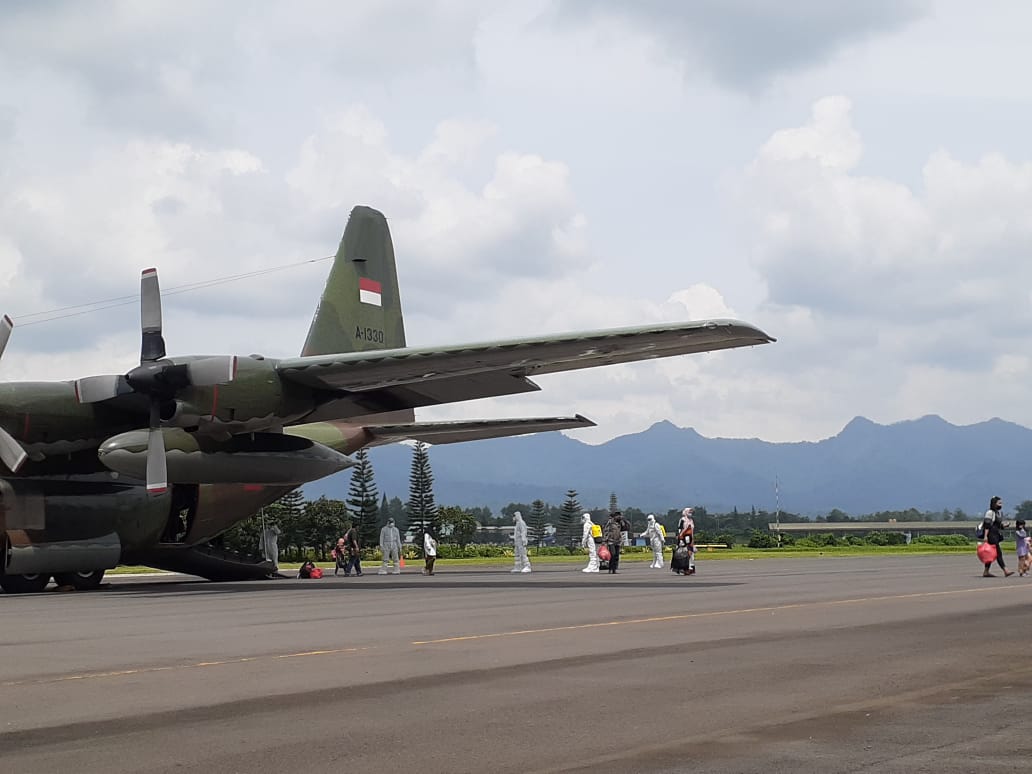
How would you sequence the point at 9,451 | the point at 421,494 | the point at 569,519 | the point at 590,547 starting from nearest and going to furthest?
the point at 9,451, the point at 590,547, the point at 421,494, the point at 569,519

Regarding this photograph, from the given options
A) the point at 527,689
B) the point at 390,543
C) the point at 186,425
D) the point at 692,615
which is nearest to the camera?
the point at 527,689

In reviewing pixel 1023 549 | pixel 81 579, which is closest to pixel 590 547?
pixel 1023 549

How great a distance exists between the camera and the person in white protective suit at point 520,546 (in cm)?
3641

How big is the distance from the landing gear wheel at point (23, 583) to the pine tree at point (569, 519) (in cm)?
7269

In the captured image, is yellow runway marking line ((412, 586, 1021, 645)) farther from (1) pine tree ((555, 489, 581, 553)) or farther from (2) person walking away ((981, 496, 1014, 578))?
(1) pine tree ((555, 489, 581, 553))

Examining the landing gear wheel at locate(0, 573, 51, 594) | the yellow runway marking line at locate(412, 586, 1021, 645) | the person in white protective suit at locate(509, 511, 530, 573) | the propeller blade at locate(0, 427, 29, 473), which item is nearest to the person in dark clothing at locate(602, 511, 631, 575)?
the person in white protective suit at locate(509, 511, 530, 573)

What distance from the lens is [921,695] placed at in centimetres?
909

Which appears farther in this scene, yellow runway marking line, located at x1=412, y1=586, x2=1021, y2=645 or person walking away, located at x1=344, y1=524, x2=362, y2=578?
person walking away, located at x1=344, y1=524, x2=362, y2=578

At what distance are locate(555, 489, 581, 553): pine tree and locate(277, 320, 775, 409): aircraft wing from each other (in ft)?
236

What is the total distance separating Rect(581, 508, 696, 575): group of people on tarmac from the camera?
32.7 meters

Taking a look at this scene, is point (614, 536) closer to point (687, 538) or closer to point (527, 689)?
point (687, 538)

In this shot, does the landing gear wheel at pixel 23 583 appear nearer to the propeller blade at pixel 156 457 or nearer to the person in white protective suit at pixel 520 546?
the propeller blade at pixel 156 457

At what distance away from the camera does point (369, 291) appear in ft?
111

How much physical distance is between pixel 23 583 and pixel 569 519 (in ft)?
283
